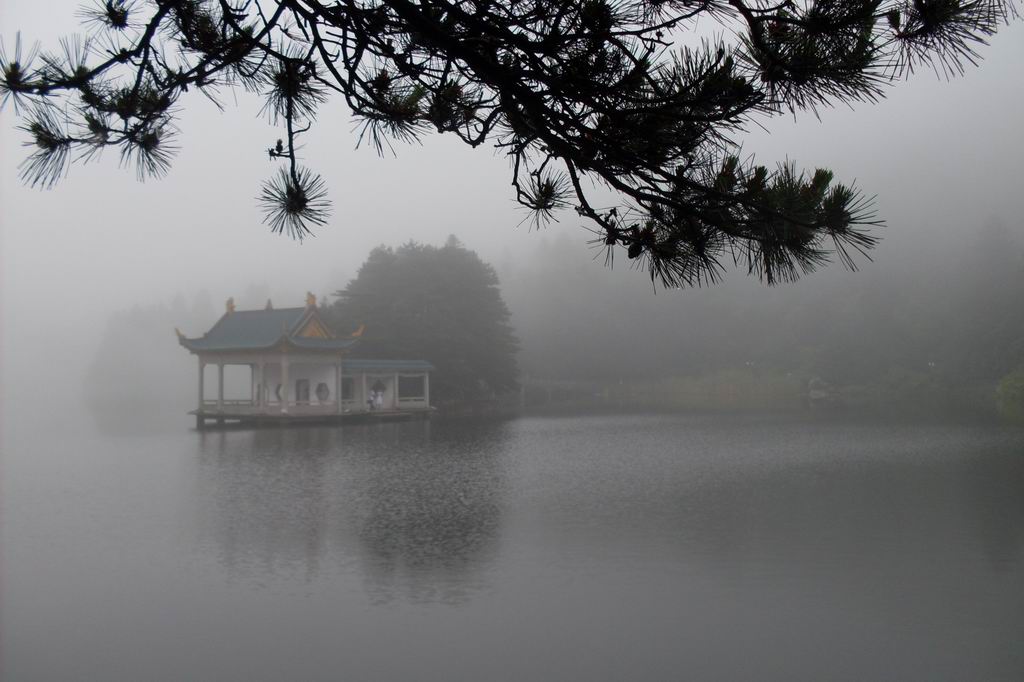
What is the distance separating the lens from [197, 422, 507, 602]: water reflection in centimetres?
629

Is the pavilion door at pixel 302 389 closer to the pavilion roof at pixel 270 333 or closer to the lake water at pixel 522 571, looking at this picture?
the pavilion roof at pixel 270 333

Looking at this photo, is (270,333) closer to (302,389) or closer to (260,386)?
(260,386)

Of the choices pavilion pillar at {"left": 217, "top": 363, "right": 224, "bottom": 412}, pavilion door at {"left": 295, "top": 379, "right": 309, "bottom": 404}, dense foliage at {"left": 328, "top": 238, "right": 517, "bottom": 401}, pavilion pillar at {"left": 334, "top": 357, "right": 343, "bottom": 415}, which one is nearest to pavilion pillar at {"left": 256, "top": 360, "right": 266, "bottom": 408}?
pavilion pillar at {"left": 217, "top": 363, "right": 224, "bottom": 412}

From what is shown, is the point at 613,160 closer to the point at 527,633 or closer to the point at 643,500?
the point at 527,633

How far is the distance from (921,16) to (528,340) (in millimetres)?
43832

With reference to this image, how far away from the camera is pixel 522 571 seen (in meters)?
6.14

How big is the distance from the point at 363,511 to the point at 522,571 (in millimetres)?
3036

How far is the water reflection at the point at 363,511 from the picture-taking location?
629 cm

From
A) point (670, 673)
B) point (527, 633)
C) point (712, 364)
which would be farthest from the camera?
point (712, 364)

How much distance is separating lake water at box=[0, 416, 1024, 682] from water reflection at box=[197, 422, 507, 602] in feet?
0.14

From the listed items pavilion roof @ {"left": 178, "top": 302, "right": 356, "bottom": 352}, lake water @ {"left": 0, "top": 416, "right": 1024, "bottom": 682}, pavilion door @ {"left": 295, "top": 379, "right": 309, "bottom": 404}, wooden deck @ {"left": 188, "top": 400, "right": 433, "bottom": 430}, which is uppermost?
pavilion roof @ {"left": 178, "top": 302, "right": 356, "bottom": 352}

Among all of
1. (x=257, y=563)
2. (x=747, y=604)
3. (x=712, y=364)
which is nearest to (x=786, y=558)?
(x=747, y=604)

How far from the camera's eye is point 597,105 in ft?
7.00

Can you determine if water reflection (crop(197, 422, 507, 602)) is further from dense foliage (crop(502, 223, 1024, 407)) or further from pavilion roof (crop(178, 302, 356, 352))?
dense foliage (crop(502, 223, 1024, 407))
